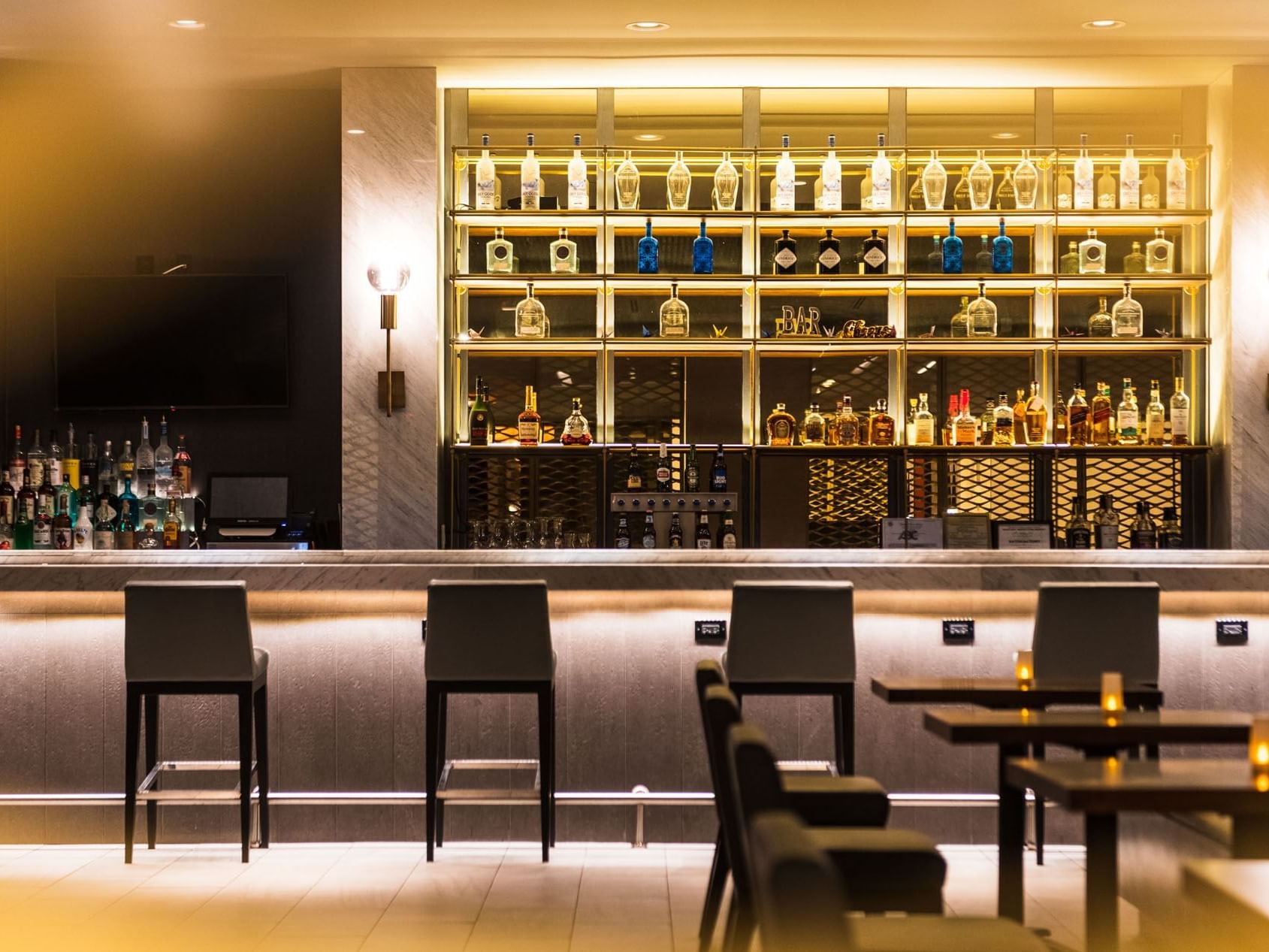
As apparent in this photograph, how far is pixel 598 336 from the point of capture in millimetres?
6711

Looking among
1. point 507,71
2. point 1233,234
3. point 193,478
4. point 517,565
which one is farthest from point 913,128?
point 193,478

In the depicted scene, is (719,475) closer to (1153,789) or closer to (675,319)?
(675,319)

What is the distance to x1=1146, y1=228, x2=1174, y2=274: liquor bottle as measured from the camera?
6676 millimetres

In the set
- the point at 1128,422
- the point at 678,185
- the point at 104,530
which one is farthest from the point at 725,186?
the point at 104,530

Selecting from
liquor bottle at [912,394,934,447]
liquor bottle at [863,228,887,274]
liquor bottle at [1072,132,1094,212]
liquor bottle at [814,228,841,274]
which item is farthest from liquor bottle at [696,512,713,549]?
liquor bottle at [1072,132,1094,212]

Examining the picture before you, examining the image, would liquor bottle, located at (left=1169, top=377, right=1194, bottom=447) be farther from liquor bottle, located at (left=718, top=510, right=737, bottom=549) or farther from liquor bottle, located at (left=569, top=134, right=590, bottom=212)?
liquor bottle, located at (left=569, top=134, right=590, bottom=212)

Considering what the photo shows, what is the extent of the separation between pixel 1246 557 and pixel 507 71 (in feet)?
12.8

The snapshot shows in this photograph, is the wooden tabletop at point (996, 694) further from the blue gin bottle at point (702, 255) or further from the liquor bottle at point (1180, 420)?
the blue gin bottle at point (702, 255)

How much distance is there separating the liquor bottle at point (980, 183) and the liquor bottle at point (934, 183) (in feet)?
0.46

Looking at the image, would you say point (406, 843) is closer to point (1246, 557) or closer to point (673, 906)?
point (673, 906)

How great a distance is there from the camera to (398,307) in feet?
20.7

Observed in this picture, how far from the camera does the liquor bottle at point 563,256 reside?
22.0 ft

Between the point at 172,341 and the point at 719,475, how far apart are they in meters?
2.87

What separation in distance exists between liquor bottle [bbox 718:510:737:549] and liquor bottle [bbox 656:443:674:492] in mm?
299
